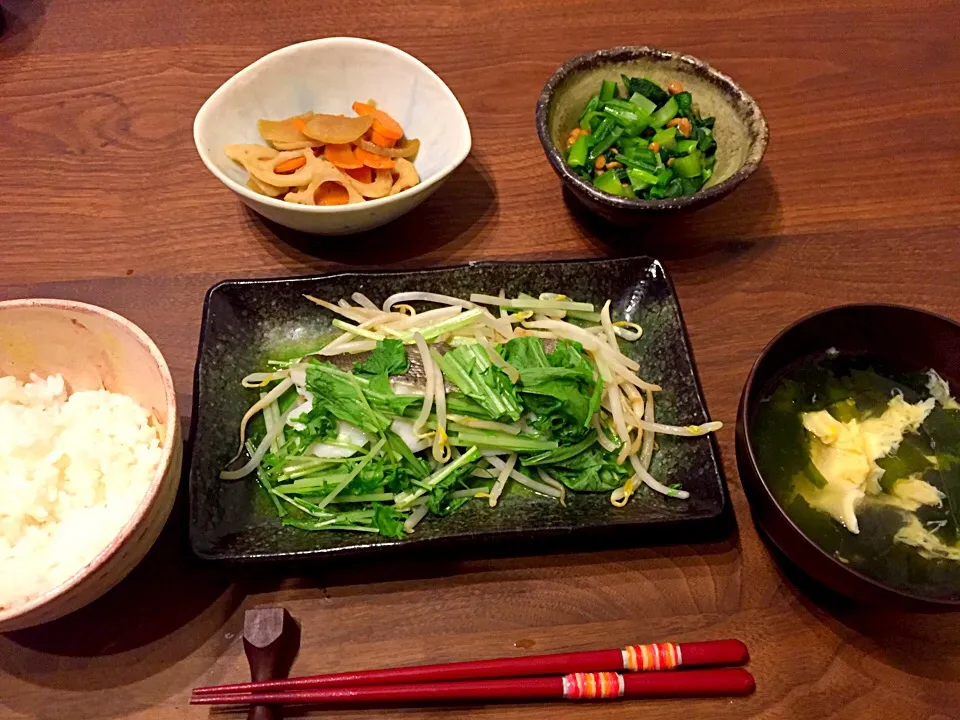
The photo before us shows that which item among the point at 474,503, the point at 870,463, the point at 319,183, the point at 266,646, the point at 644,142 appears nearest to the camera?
the point at 266,646

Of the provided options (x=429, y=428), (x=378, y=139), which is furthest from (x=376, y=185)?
(x=429, y=428)

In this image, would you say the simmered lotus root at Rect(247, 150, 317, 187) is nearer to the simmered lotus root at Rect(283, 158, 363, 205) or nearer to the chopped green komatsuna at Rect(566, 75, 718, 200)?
the simmered lotus root at Rect(283, 158, 363, 205)

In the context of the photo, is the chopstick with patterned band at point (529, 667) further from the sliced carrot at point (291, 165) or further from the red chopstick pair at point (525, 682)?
the sliced carrot at point (291, 165)

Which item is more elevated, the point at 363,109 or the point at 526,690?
the point at 363,109

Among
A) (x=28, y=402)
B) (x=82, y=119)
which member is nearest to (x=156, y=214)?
(x=82, y=119)

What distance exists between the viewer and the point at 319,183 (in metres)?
1.81

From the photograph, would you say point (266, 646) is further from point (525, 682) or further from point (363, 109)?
point (363, 109)

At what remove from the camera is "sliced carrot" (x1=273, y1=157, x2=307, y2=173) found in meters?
1.85

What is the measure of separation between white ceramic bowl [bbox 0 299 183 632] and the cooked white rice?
4 cm

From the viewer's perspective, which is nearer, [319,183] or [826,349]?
[826,349]

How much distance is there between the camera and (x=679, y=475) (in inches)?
62.1

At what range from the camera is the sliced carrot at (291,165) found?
1851mm

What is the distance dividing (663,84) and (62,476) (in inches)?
71.0

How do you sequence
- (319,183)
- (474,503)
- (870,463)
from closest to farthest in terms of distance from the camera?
(870,463) < (474,503) < (319,183)
